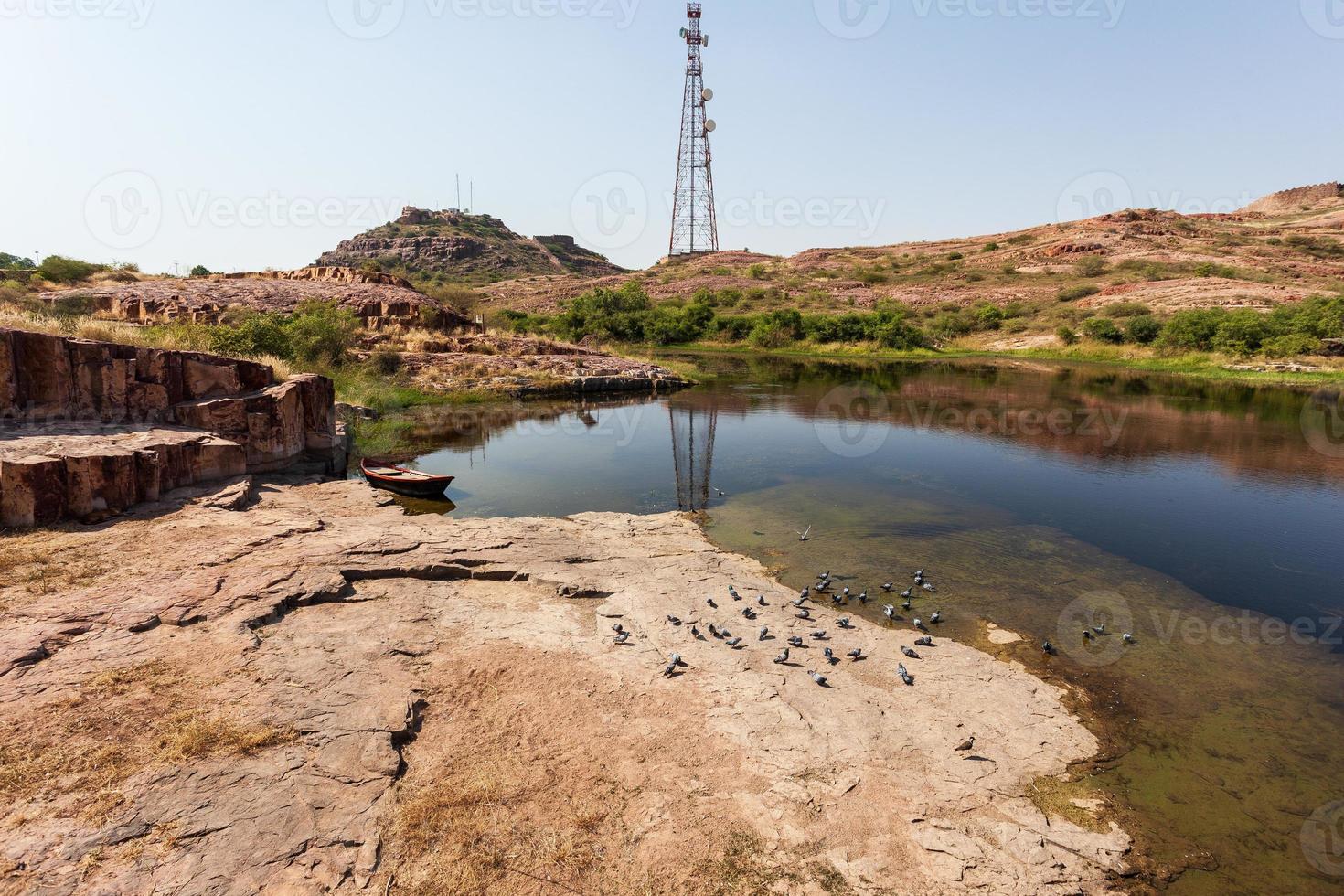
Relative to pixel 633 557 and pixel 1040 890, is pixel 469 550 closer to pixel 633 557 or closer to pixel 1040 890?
pixel 633 557

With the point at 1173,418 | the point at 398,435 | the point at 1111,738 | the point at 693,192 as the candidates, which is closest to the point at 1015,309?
the point at 1173,418

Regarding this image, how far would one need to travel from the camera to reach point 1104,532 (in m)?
14.3

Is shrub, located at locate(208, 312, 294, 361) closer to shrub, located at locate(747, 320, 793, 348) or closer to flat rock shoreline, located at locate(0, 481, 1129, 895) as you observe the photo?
flat rock shoreline, located at locate(0, 481, 1129, 895)

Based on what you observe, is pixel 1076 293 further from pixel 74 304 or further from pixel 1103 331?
pixel 74 304

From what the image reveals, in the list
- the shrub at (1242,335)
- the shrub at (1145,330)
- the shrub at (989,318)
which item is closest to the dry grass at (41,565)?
the shrub at (1242,335)

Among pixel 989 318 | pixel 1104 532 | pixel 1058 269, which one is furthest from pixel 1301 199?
pixel 1104 532

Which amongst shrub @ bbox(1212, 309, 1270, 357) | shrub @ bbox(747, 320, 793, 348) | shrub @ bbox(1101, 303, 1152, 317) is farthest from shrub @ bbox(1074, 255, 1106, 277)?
shrub @ bbox(747, 320, 793, 348)

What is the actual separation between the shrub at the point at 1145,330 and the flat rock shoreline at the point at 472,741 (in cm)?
5334

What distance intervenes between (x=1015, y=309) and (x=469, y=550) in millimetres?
67464

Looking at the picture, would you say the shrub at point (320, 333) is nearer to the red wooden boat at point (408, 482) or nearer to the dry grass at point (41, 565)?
the red wooden boat at point (408, 482)

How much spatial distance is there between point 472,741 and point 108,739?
300cm

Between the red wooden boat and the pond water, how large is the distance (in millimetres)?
684

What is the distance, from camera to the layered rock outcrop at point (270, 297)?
30375 mm

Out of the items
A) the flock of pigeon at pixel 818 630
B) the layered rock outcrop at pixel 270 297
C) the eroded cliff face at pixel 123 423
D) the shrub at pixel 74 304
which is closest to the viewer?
the flock of pigeon at pixel 818 630
